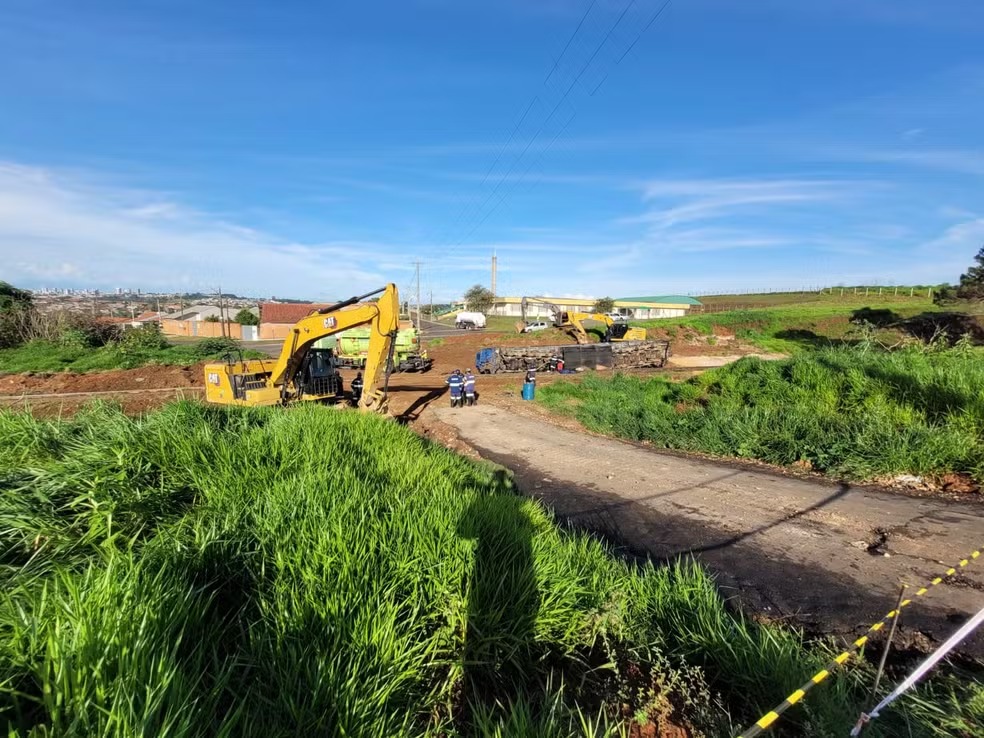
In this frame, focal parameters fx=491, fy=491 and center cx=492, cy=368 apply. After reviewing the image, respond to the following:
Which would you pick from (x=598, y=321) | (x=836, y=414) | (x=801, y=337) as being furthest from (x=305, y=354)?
(x=801, y=337)

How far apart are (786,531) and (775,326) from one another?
41.2m

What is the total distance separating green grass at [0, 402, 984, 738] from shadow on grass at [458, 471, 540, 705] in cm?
2

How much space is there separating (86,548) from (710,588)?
4.16 m

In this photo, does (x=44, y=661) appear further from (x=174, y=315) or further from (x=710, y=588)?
(x=174, y=315)

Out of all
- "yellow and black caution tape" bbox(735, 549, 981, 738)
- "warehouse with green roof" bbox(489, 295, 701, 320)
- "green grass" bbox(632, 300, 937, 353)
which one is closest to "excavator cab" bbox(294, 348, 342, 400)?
"yellow and black caution tape" bbox(735, 549, 981, 738)

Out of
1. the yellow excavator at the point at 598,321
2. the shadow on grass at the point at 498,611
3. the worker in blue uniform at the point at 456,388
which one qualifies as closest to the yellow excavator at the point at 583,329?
the yellow excavator at the point at 598,321

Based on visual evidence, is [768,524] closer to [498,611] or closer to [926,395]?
[498,611]

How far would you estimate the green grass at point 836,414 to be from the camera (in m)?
7.96

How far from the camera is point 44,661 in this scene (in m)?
1.73

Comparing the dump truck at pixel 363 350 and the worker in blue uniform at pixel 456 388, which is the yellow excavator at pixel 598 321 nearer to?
the dump truck at pixel 363 350

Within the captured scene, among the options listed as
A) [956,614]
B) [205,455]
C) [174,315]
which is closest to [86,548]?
[205,455]

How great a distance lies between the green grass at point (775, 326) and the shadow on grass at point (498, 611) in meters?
36.5

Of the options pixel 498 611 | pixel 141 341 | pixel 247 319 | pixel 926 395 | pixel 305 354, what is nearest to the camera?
pixel 498 611

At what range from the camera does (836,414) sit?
9906mm
